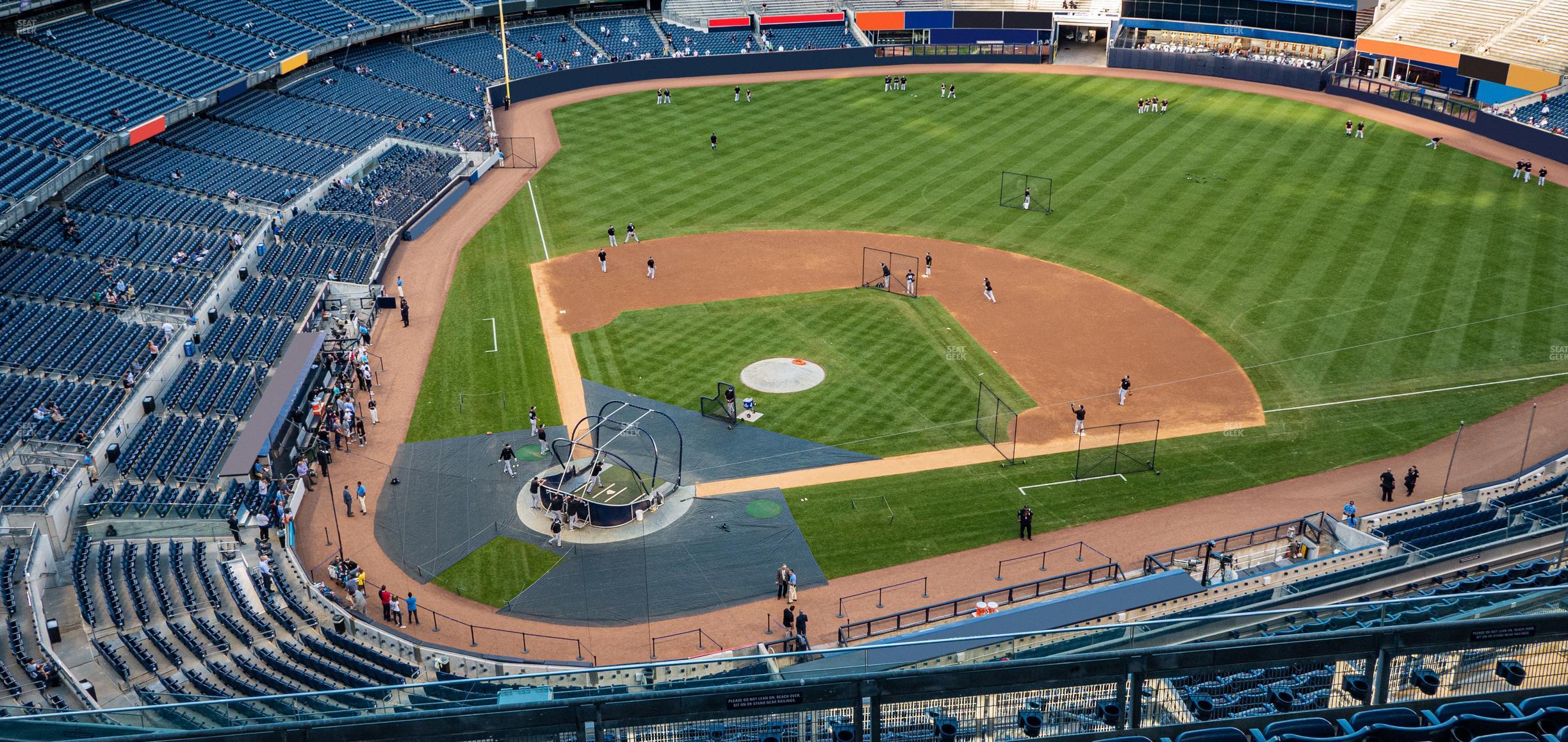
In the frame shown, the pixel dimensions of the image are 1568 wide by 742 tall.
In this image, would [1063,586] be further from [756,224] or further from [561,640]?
[756,224]

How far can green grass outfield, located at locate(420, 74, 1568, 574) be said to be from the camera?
129 ft

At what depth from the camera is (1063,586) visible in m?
31.7

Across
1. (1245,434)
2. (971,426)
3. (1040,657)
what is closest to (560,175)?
(971,426)

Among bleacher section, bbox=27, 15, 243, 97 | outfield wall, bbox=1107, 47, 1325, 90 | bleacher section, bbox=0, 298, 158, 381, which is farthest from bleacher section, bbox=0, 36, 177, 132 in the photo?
outfield wall, bbox=1107, 47, 1325, 90

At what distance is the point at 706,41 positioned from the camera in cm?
8681

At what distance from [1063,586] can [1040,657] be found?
54.0 ft

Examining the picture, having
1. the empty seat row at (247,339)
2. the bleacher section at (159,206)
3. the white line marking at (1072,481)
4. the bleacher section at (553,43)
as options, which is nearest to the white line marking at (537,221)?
the bleacher section at (159,206)

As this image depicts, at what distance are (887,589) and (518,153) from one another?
44.0 m

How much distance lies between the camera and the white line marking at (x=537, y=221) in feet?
183

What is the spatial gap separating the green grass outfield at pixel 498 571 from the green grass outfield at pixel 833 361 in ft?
30.8

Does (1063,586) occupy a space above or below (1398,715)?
below

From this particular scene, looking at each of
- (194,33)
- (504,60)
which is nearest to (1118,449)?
(504,60)

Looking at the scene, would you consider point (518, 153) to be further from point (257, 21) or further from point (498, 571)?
point (498, 571)

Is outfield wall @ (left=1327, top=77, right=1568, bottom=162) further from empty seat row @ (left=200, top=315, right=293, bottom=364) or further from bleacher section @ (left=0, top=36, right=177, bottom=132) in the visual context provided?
bleacher section @ (left=0, top=36, right=177, bottom=132)
